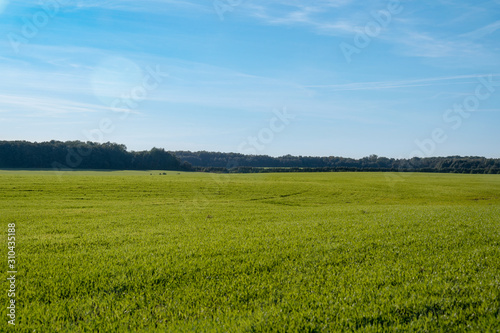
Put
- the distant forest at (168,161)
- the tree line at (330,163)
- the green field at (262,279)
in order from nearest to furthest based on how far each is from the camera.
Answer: the green field at (262,279) → the distant forest at (168,161) → the tree line at (330,163)

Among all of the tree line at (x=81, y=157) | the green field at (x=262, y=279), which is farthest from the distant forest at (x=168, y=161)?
the green field at (x=262, y=279)

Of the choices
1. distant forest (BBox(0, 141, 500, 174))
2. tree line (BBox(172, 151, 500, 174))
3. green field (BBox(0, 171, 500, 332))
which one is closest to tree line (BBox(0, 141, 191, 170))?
distant forest (BBox(0, 141, 500, 174))

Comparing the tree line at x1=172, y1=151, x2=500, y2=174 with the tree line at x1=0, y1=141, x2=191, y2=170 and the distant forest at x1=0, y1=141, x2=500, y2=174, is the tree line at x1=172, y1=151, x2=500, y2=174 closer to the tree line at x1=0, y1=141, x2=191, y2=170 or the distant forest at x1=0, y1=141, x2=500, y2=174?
the distant forest at x1=0, y1=141, x2=500, y2=174

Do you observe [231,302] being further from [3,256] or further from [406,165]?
[406,165]

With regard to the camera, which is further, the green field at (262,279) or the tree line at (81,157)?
the tree line at (81,157)

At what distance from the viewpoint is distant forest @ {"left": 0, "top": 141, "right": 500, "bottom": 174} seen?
133 m

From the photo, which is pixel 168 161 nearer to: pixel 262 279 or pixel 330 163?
pixel 330 163

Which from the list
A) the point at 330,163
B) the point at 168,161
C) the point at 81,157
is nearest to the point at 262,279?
the point at 81,157

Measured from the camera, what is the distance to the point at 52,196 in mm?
47438

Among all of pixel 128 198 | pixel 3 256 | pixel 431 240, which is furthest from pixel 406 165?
pixel 3 256

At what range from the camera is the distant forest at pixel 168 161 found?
133 metres

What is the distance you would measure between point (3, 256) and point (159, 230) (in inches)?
306

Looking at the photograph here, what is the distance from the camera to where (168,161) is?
520ft

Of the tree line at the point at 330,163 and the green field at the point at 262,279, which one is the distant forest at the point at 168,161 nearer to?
the tree line at the point at 330,163
